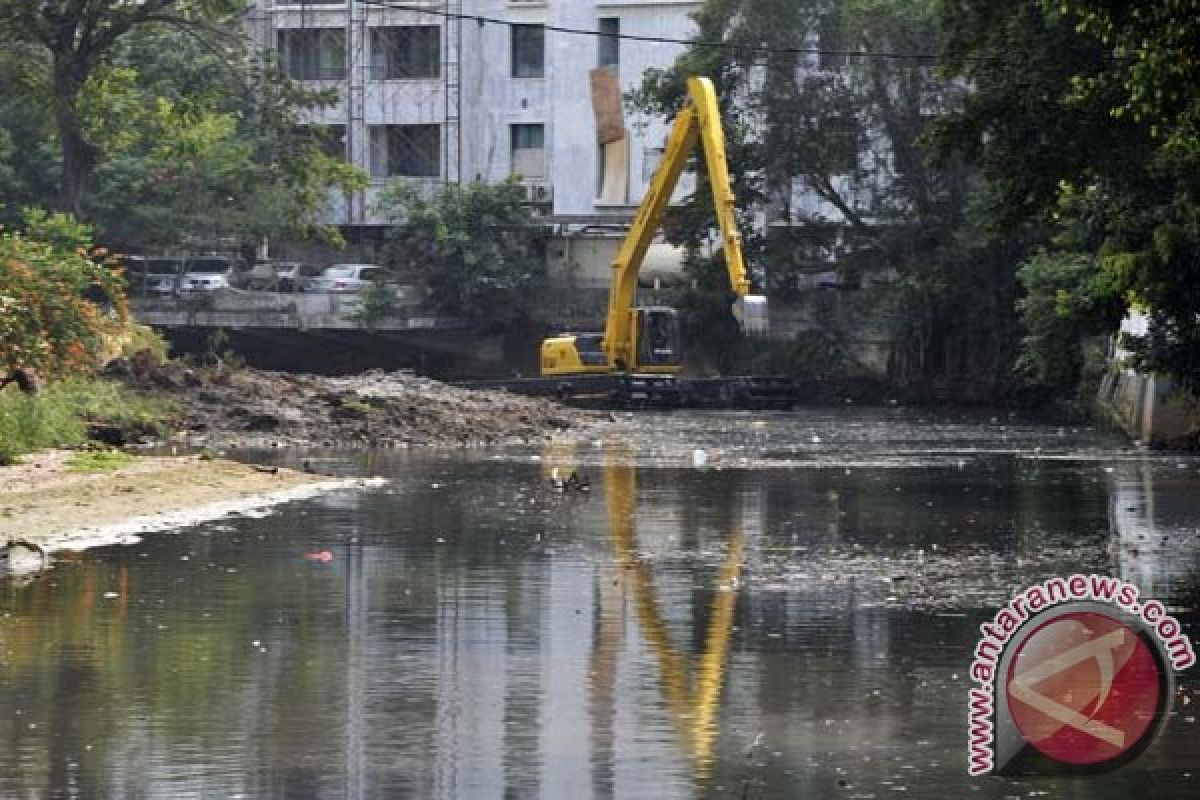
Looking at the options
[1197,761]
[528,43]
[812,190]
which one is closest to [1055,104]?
[1197,761]

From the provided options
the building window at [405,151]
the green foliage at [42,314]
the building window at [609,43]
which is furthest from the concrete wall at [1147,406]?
the building window at [405,151]

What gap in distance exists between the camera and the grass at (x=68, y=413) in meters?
35.7

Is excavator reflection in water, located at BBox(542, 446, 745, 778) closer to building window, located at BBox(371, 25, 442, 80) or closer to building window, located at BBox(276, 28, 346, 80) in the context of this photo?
building window, located at BBox(371, 25, 442, 80)

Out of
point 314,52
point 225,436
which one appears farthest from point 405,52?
point 225,436

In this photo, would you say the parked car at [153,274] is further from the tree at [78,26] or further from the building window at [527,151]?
the tree at [78,26]

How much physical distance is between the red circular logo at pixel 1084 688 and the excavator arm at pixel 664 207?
4085cm

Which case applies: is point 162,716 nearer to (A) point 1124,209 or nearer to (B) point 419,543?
(B) point 419,543

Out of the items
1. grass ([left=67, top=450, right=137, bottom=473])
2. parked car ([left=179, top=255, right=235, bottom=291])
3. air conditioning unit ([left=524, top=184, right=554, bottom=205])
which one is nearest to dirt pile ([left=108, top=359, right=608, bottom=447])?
grass ([left=67, top=450, right=137, bottom=473])

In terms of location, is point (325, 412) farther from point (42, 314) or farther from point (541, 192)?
point (541, 192)

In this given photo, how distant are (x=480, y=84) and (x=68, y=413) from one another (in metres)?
51.0

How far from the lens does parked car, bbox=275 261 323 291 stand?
83188 millimetres

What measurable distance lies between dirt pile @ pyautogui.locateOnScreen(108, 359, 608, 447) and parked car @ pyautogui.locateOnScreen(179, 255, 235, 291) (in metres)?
28.3

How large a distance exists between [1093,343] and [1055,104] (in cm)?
3000

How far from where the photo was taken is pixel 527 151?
9062 centimetres
